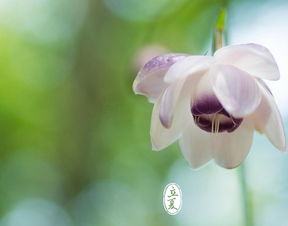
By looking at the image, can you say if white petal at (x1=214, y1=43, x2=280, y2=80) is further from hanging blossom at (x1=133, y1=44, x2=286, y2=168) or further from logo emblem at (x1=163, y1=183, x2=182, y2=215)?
logo emblem at (x1=163, y1=183, x2=182, y2=215)

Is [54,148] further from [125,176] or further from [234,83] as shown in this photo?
[234,83]

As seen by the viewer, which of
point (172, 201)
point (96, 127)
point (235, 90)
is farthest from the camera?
point (96, 127)

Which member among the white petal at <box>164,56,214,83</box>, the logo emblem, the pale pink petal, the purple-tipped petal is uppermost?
the white petal at <box>164,56,214,83</box>

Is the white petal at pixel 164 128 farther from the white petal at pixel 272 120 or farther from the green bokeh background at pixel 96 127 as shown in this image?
the green bokeh background at pixel 96 127

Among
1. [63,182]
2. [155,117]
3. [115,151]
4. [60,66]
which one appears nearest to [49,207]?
[63,182]

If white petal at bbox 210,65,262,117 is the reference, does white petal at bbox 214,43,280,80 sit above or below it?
above

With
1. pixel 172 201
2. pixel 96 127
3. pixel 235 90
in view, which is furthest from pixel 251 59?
pixel 96 127

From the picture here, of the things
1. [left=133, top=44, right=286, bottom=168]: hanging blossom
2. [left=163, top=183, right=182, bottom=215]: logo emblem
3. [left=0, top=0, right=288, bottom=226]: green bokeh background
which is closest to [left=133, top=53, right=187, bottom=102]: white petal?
[left=133, top=44, right=286, bottom=168]: hanging blossom

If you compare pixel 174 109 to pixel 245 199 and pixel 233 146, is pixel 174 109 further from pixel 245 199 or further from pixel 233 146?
pixel 245 199
